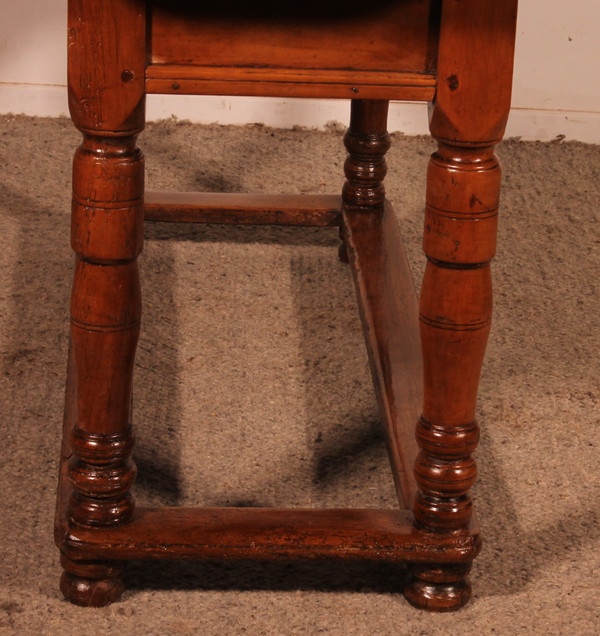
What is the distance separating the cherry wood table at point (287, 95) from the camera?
89cm

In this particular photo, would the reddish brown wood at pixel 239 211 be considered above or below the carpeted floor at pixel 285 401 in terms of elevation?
above

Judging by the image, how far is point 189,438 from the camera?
1.33 metres

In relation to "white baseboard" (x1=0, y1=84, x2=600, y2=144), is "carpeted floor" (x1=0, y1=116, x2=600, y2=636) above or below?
below

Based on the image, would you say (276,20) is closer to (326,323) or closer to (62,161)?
(326,323)

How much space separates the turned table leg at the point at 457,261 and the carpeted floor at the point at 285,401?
11 centimetres

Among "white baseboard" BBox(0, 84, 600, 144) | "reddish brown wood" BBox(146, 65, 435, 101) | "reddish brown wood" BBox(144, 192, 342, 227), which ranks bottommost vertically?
"white baseboard" BBox(0, 84, 600, 144)

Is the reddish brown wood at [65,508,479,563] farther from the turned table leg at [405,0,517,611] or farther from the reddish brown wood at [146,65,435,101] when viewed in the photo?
the reddish brown wood at [146,65,435,101]

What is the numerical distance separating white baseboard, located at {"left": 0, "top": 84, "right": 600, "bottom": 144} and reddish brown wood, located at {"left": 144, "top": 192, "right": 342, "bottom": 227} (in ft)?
2.03

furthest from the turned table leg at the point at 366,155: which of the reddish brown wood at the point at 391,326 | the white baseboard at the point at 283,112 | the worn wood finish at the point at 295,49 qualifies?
the worn wood finish at the point at 295,49

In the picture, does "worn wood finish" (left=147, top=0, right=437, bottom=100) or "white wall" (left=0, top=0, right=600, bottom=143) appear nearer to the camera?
"worn wood finish" (left=147, top=0, right=437, bottom=100)

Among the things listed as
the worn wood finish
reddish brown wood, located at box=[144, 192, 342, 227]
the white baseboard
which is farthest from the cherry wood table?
the white baseboard

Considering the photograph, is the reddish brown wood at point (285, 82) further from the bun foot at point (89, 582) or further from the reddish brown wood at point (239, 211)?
the reddish brown wood at point (239, 211)

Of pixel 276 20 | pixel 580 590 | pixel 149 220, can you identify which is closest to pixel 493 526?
pixel 580 590

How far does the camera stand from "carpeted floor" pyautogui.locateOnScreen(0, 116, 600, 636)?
1.07 metres
